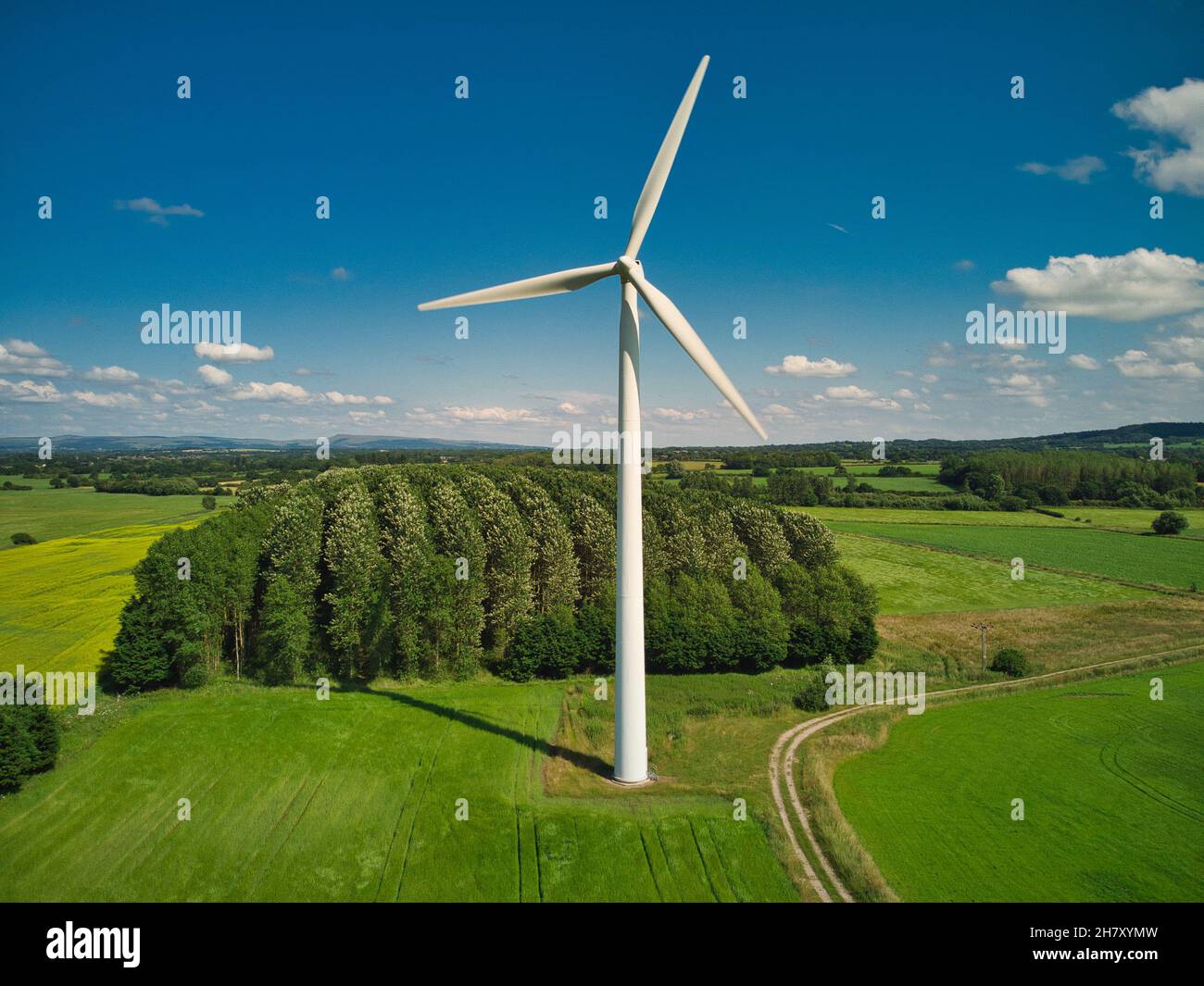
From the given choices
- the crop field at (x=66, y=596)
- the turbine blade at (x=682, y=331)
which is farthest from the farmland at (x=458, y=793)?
the turbine blade at (x=682, y=331)

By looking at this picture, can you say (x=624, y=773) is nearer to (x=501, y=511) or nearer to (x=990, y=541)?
(x=501, y=511)

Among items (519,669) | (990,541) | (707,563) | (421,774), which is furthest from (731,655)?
(990,541)

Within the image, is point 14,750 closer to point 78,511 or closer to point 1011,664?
point 1011,664

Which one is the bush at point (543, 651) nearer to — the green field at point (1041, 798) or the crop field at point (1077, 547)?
the green field at point (1041, 798)

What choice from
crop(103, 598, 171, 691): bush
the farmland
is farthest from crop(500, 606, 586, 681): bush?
crop(103, 598, 171, 691): bush

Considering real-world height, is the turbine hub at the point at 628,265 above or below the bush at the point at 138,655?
above

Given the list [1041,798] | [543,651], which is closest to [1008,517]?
[1041,798]
